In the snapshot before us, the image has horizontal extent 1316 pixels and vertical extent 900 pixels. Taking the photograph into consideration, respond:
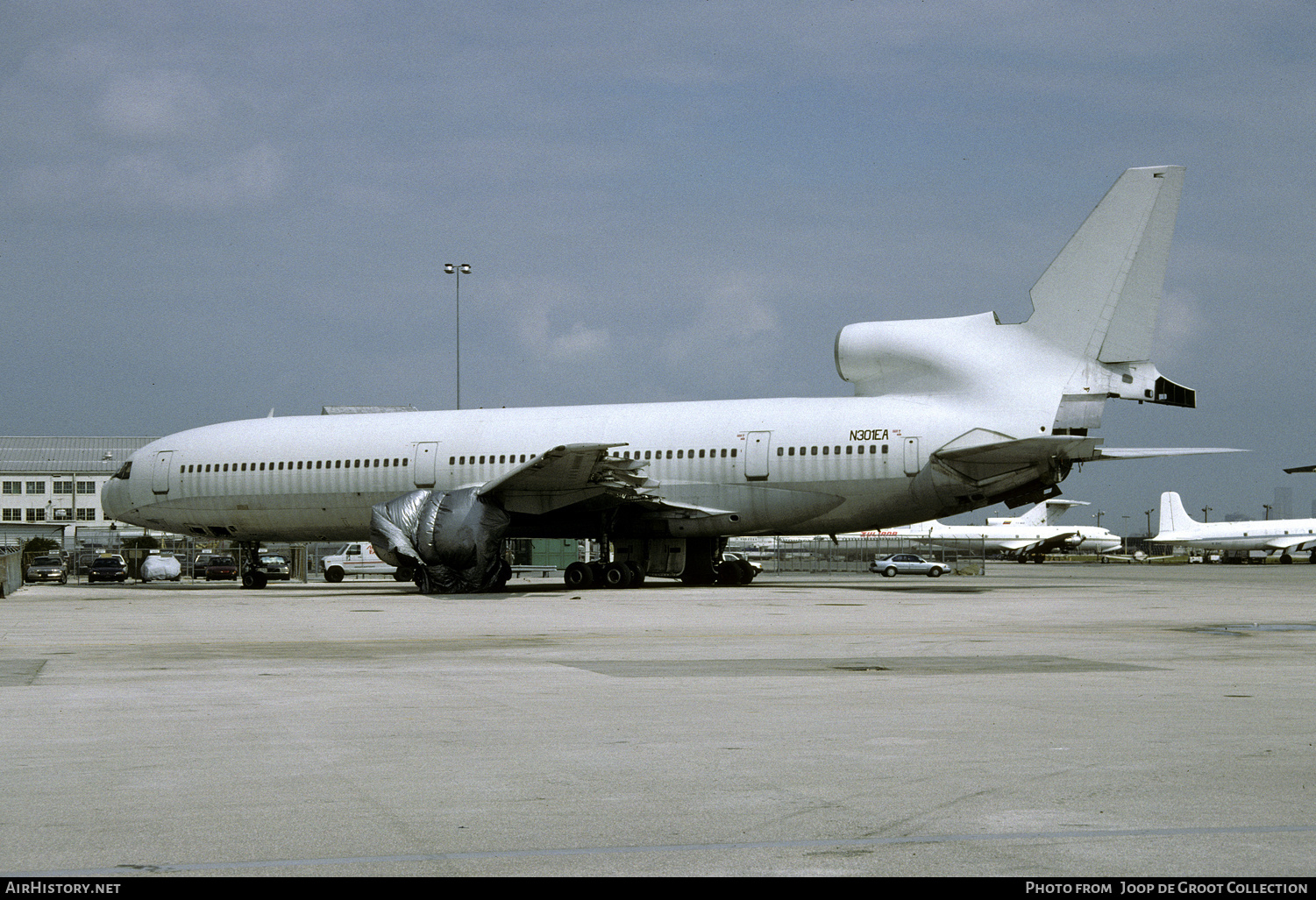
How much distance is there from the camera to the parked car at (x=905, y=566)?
60.3 metres

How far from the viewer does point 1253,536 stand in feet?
305

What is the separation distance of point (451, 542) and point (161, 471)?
11903 mm

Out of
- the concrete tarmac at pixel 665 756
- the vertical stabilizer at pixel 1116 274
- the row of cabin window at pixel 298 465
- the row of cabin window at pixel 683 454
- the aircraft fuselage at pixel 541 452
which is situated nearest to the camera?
the concrete tarmac at pixel 665 756

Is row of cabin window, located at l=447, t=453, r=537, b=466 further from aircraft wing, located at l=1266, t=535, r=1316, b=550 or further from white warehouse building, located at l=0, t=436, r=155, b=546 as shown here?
white warehouse building, located at l=0, t=436, r=155, b=546

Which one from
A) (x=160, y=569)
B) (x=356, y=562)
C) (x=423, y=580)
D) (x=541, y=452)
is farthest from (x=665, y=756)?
(x=356, y=562)

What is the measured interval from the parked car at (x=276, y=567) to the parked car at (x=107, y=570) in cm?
646

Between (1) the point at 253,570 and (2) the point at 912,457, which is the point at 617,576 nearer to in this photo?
(2) the point at 912,457

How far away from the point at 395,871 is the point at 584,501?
2894cm

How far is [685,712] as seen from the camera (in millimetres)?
9516

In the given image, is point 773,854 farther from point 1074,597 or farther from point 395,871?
point 1074,597

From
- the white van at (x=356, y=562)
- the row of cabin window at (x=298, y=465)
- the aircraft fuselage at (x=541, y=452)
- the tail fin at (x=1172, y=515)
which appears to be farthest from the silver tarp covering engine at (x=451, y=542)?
the tail fin at (x=1172, y=515)

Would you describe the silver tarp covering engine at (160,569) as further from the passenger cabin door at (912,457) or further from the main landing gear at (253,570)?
the passenger cabin door at (912,457)

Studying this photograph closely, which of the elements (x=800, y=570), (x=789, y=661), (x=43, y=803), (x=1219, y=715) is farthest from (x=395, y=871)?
(x=800, y=570)

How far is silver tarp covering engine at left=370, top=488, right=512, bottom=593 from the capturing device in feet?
108
